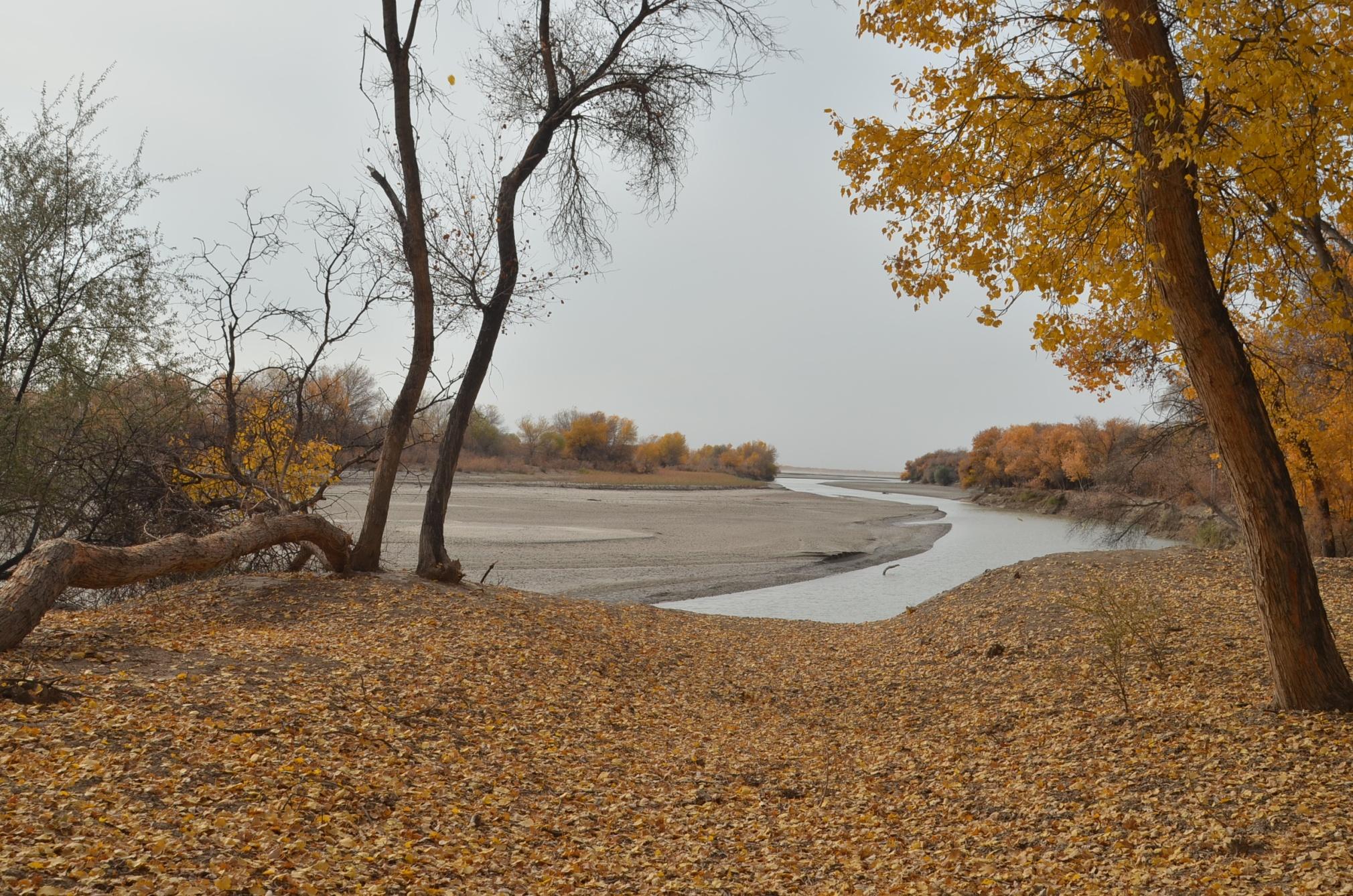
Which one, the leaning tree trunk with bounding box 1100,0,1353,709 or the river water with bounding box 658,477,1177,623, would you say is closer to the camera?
the leaning tree trunk with bounding box 1100,0,1353,709

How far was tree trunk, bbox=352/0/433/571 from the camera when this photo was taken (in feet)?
30.9

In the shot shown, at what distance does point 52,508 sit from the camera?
8.95 meters

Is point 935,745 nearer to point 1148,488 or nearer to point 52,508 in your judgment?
point 52,508

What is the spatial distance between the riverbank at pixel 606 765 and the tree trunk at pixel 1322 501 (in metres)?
6.15

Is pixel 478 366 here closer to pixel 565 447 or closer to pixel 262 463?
pixel 262 463

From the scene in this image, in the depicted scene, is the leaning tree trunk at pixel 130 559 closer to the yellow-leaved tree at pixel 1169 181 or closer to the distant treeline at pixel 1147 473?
the yellow-leaved tree at pixel 1169 181

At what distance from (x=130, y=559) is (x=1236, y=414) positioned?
8225 millimetres

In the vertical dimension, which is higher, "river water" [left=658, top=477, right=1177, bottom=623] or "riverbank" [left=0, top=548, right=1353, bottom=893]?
"riverbank" [left=0, top=548, right=1353, bottom=893]

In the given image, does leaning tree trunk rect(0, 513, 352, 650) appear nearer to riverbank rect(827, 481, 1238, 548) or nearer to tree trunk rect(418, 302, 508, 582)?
tree trunk rect(418, 302, 508, 582)

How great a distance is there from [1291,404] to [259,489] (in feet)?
49.0

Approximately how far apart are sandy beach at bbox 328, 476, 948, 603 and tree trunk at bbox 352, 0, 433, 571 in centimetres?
107

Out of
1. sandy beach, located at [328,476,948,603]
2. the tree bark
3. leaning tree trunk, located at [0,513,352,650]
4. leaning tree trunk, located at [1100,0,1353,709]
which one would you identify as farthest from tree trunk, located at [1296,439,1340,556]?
leaning tree trunk, located at [0,513,352,650]

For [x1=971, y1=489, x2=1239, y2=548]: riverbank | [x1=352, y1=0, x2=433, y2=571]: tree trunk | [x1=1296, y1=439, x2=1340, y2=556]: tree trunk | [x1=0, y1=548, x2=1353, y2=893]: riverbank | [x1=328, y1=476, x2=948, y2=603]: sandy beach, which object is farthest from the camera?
[x1=971, y1=489, x2=1239, y2=548]: riverbank

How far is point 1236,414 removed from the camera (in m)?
5.05
